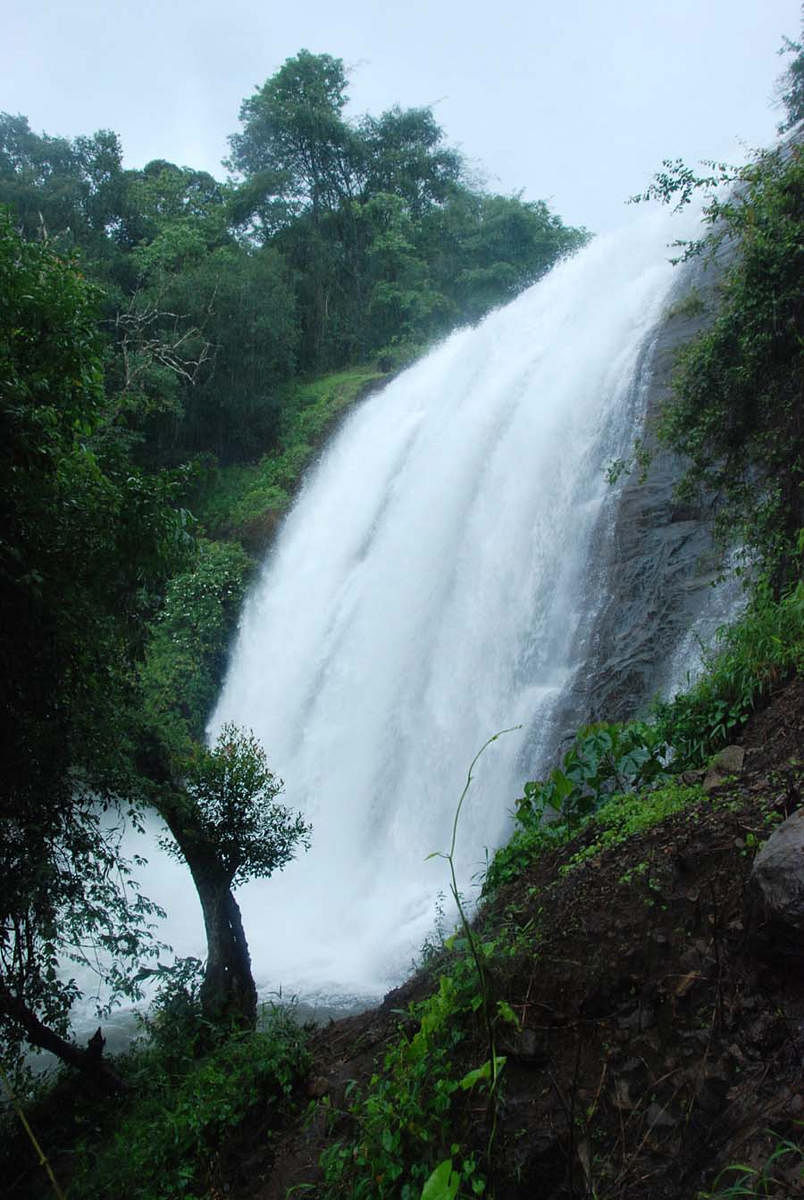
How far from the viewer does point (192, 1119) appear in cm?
454

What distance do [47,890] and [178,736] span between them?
220 cm

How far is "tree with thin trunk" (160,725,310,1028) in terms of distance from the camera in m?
6.60

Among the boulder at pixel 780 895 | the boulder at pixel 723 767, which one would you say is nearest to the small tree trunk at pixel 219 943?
the boulder at pixel 723 767

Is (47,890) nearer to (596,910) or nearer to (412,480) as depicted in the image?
(596,910)

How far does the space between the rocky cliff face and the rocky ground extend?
4.20 metres

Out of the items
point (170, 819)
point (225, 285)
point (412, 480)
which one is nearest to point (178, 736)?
point (170, 819)

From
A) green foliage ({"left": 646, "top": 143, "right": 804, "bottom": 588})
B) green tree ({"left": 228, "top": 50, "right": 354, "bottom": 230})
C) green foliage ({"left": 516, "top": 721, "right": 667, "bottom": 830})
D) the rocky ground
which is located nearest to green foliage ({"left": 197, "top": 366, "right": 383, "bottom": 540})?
green tree ({"left": 228, "top": 50, "right": 354, "bottom": 230})

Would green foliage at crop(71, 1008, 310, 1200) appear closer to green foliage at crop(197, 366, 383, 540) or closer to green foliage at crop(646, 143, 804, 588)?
green foliage at crop(646, 143, 804, 588)

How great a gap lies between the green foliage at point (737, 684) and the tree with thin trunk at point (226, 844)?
3.85 metres

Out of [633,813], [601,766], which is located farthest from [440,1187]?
[601,766]

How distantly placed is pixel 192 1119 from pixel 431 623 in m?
7.82

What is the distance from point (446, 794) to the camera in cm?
999

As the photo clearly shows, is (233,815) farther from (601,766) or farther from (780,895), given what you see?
(780,895)

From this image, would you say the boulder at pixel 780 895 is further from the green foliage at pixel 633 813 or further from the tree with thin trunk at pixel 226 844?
the tree with thin trunk at pixel 226 844
